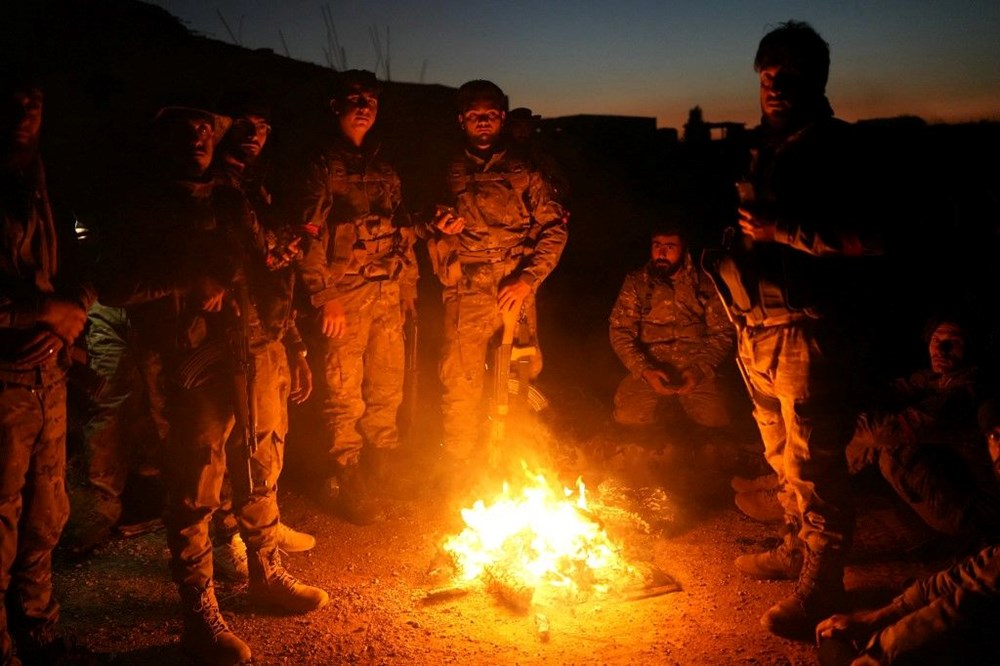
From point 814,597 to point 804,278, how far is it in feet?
6.31

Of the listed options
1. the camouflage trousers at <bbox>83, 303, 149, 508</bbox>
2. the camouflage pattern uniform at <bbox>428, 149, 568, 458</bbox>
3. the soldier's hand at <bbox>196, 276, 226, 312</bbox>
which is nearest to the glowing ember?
the camouflage pattern uniform at <bbox>428, 149, 568, 458</bbox>

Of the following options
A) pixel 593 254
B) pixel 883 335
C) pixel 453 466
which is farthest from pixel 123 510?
pixel 883 335

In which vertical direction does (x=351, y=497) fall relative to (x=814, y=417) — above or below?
below

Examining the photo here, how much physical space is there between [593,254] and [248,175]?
22.9 feet

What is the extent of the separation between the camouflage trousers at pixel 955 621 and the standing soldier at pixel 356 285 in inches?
158

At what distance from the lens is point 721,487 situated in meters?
6.27

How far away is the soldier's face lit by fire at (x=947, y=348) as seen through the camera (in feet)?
15.7

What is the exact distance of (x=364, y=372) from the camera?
6426mm

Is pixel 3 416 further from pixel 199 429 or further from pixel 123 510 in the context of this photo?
pixel 123 510

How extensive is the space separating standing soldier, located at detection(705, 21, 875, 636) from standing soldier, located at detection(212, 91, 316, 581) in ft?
9.28

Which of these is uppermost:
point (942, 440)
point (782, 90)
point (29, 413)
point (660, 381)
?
point (782, 90)

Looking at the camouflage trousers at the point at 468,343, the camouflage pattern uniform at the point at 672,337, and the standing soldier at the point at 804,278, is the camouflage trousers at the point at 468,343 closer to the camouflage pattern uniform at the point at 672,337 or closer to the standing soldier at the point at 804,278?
the camouflage pattern uniform at the point at 672,337

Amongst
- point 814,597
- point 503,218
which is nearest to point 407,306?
point 503,218

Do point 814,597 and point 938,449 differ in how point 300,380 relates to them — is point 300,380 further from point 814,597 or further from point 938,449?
point 938,449
